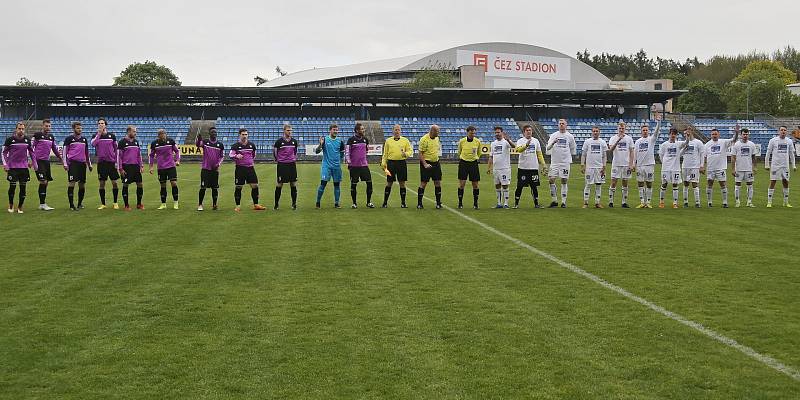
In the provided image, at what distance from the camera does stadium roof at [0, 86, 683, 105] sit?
6167cm

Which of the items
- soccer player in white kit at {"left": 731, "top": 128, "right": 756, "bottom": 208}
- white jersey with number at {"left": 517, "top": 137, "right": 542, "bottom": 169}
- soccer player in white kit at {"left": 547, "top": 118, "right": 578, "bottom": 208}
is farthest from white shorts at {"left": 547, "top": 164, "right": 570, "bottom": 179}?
soccer player in white kit at {"left": 731, "top": 128, "right": 756, "bottom": 208}

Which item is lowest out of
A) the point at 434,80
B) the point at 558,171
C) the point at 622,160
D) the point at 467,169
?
the point at 558,171

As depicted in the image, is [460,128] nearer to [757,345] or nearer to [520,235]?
[520,235]

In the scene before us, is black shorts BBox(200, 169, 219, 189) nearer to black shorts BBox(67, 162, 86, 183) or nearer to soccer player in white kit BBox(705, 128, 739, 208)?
black shorts BBox(67, 162, 86, 183)

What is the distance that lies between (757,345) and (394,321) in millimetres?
3092

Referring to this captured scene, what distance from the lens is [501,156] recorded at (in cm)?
1923

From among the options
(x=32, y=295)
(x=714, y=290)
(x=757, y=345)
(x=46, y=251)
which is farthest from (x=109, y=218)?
(x=757, y=345)

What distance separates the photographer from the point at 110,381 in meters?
5.46

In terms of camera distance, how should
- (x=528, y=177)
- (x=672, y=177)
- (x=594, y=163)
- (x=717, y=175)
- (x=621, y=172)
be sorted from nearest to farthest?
(x=528, y=177) < (x=594, y=163) < (x=672, y=177) < (x=621, y=172) < (x=717, y=175)

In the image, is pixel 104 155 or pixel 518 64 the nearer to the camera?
pixel 104 155

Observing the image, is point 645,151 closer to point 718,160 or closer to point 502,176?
point 718,160

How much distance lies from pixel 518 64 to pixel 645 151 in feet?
279

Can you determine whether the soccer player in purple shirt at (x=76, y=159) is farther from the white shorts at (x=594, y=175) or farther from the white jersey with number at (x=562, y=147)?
the white shorts at (x=594, y=175)

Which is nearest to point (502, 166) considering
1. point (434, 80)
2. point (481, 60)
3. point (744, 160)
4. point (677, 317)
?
A: point (744, 160)
